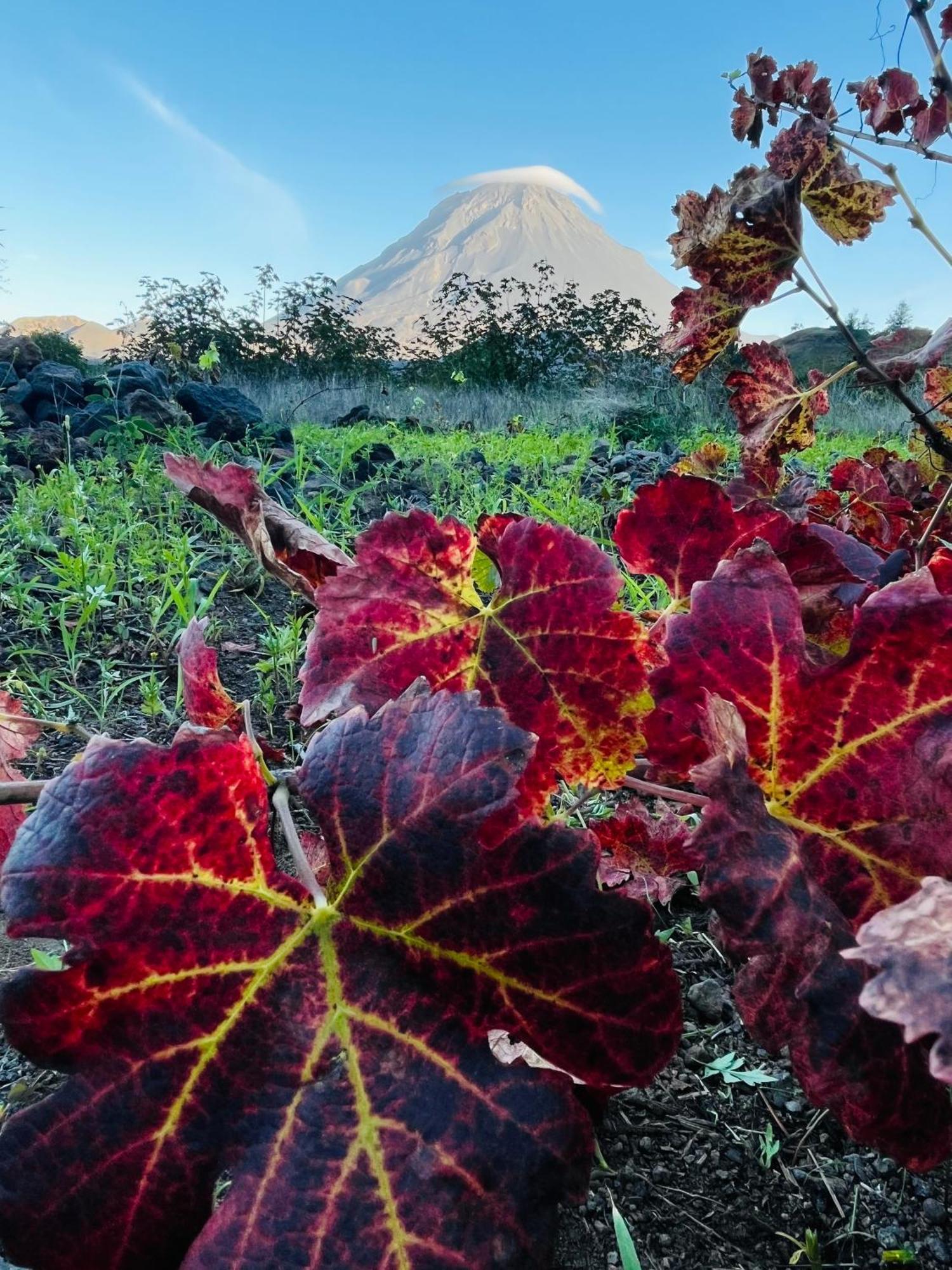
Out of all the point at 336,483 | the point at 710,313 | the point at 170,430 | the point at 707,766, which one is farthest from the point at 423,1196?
the point at 170,430

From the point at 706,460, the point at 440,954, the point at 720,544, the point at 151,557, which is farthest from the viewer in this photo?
the point at 151,557

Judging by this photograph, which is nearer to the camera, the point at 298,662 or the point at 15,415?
the point at 298,662

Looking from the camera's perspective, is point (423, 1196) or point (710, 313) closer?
point (423, 1196)

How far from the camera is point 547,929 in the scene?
398 millimetres

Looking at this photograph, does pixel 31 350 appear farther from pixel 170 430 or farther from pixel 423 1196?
pixel 423 1196

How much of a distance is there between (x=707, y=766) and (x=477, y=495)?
133 inches

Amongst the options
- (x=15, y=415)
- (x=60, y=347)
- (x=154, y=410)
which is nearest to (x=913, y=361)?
(x=154, y=410)

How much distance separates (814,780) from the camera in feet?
1.61

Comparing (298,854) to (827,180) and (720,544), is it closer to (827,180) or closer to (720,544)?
(720,544)

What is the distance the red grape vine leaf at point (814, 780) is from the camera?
38 centimetres

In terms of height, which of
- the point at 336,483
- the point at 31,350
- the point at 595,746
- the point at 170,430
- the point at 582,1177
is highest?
the point at 31,350

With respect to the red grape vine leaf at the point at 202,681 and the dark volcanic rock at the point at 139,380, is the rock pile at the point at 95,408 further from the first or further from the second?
the red grape vine leaf at the point at 202,681

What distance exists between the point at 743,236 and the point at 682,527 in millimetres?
490

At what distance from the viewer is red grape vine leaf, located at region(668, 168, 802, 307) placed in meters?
0.95
